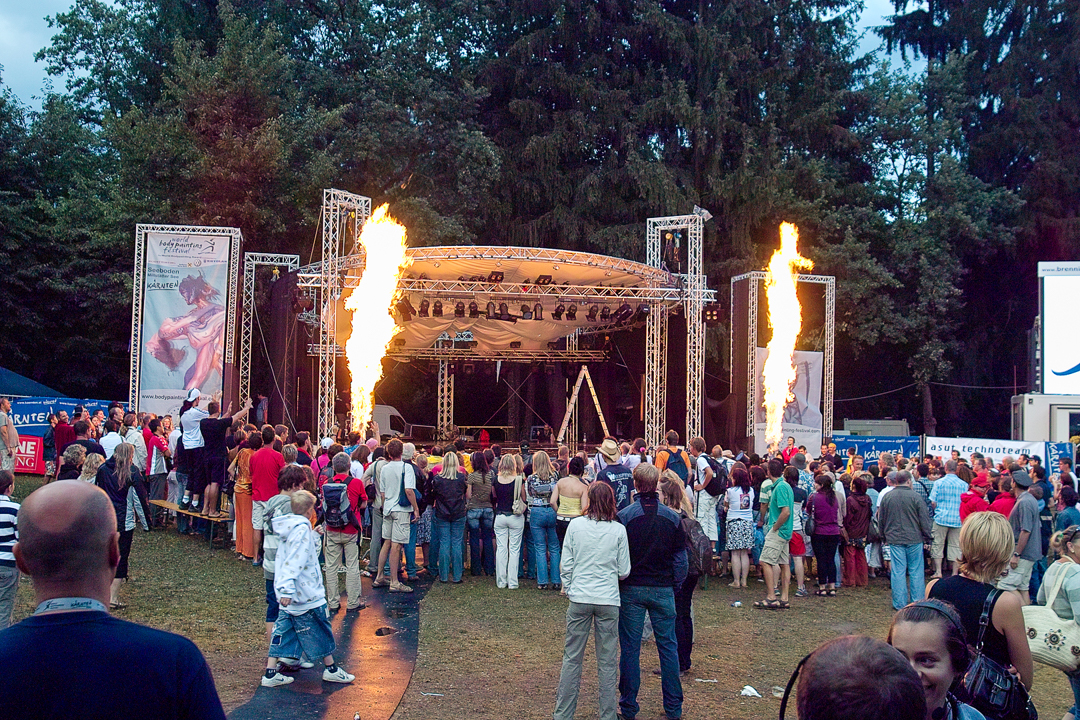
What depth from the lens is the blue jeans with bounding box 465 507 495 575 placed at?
1009 centimetres

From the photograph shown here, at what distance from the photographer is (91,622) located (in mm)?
1763

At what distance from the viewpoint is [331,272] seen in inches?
620

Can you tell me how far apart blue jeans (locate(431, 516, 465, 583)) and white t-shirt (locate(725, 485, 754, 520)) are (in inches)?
120

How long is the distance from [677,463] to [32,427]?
12632mm

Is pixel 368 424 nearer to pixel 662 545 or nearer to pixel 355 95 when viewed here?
pixel 662 545

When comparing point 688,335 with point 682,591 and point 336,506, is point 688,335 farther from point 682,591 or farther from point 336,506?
point 682,591

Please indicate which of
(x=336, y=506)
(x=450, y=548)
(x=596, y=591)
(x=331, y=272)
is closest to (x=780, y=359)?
(x=331, y=272)

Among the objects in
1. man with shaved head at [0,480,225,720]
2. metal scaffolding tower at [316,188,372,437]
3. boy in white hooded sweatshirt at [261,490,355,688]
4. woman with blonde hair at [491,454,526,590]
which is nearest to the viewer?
man with shaved head at [0,480,225,720]

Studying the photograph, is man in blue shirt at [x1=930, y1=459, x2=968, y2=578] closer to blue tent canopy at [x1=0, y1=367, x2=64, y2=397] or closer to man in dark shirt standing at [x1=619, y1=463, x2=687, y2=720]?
man in dark shirt standing at [x1=619, y1=463, x2=687, y2=720]

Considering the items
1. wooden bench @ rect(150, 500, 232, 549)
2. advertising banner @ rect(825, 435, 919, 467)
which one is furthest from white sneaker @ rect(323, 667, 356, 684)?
advertising banner @ rect(825, 435, 919, 467)

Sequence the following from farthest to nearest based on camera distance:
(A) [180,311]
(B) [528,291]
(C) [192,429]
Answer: (B) [528,291], (A) [180,311], (C) [192,429]

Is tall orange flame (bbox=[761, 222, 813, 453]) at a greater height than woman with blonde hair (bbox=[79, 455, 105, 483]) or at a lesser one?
greater

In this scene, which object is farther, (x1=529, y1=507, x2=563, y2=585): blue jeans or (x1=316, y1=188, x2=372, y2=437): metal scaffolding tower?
(x1=316, y1=188, x2=372, y2=437): metal scaffolding tower

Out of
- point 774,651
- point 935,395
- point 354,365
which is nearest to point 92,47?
point 354,365
